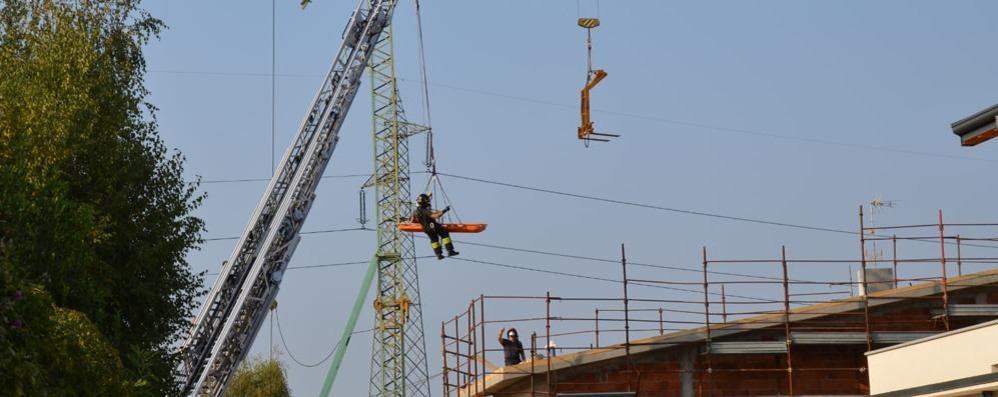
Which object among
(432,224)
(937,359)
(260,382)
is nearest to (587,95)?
(432,224)

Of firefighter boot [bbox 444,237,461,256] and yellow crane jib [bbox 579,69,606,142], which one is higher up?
yellow crane jib [bbox 579,69,606,142]

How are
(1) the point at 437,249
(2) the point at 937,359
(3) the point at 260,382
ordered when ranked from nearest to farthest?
(2) the point at 937,359
(1) the point at 437,249
(3) the point at 260,382

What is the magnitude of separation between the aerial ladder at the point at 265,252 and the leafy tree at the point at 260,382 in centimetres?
3284

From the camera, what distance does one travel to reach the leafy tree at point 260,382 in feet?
225

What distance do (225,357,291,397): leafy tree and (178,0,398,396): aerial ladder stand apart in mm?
32844

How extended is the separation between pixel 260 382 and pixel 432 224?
40.6 meters

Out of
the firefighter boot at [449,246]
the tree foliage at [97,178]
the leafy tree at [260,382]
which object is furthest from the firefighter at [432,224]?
the leafy tree at [260,382]

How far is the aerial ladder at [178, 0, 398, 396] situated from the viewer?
3425 centimetres

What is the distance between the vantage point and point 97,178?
102 ft

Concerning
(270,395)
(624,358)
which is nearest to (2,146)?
(624,358)

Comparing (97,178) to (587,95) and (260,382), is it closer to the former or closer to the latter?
(587,95)

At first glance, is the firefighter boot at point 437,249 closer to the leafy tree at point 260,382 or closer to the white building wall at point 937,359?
the white building wall at point 937,359

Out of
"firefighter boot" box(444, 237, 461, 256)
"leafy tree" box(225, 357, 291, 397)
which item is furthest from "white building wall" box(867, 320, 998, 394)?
"leafy tree" box(225, 357, 291, 397)

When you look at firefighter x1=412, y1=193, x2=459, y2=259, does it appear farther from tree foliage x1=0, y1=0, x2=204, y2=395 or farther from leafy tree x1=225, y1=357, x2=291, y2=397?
leafy tree x1=225, y1=357, x2=291, y2=397
